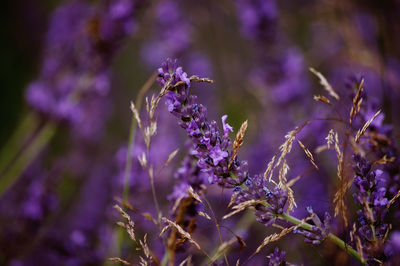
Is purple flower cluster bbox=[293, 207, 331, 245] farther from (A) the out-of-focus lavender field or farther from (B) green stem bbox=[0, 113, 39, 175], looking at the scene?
(B) green stem bbox=[0, 113, 39, 175]

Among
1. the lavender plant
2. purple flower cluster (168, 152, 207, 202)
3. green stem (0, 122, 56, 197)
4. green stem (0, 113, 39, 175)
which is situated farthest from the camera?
green stem (0, 113, 39, 175)

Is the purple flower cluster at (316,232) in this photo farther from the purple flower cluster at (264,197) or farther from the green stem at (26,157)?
the green stem at (26,157)

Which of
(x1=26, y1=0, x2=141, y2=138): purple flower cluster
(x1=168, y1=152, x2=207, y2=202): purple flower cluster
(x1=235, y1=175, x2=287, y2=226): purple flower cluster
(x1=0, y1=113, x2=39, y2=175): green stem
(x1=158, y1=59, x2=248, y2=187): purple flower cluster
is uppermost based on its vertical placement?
(x1=26, y1=0, x2=141, y2=138): purple flower cluster

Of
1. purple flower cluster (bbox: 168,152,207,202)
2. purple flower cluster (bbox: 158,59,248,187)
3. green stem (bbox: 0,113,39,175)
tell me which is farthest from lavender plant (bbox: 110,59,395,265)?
green stem (bbox: 0,113,39,175)

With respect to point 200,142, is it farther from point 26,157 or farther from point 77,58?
point 77,58

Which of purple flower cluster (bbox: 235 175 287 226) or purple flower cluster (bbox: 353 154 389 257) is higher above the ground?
purple flower cluster (bbox: 235 175 287 226)

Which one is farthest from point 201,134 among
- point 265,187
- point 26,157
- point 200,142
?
point 26,157

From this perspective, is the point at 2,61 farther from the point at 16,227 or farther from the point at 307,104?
the point at 307,104
